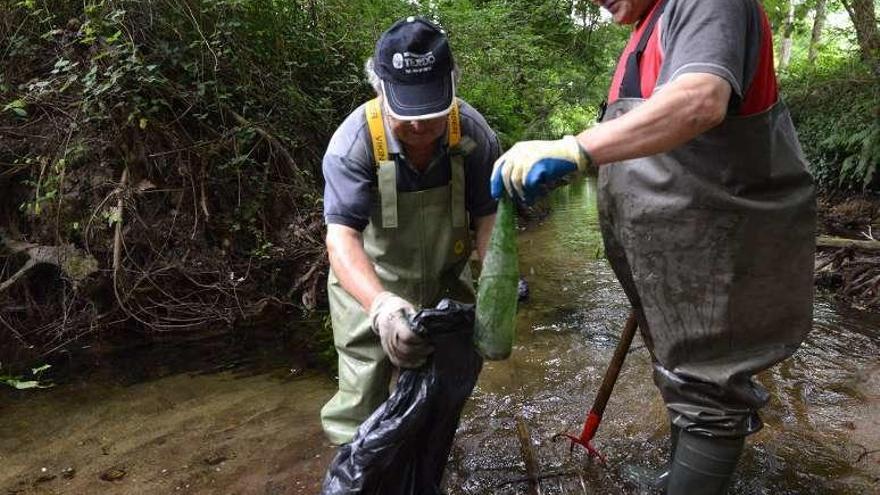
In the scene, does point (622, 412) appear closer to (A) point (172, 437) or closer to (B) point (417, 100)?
(B) point (417, 100)

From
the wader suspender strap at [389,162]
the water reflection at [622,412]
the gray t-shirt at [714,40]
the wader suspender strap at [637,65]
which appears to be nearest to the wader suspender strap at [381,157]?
the wader suspender strap at [389,162]

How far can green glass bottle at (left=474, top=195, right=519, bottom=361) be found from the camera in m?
1.76

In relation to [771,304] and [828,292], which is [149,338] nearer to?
[771,304]

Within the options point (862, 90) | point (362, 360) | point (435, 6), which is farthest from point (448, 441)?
point (862, 90)

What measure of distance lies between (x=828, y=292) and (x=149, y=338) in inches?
224

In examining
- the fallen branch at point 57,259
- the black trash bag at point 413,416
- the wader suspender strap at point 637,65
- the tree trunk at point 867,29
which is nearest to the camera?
the wader suspender strap at point 637,65

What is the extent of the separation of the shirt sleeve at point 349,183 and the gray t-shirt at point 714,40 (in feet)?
3.23

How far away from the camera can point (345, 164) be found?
2.02 metres

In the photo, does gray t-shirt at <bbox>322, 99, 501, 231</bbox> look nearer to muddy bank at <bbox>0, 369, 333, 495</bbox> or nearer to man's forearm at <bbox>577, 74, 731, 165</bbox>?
man's forearm at <bbox>577, 74, 731, 165</bbox>

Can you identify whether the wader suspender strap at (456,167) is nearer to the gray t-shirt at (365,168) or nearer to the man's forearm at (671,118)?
the gray t-shirt at (365,168)

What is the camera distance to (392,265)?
2223mm

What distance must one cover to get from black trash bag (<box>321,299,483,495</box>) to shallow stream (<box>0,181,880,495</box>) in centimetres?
56

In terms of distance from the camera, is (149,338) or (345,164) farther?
(149,338)

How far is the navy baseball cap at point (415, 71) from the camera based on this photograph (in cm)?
190
